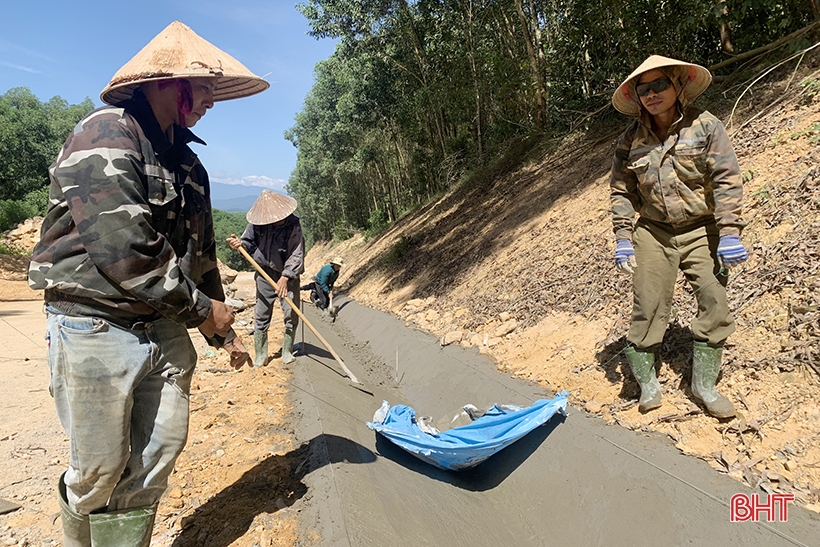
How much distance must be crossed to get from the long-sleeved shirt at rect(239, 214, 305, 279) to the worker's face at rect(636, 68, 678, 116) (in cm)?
395

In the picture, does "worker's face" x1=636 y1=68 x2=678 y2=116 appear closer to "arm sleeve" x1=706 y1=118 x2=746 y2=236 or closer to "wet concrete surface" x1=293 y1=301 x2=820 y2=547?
"arm sleeve" x1=706 y1=118 x2=746 y2=236

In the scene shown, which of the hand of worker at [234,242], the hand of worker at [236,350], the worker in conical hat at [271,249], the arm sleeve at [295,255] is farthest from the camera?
the worker in conical hat at [271,249]

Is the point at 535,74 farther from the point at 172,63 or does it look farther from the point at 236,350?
the point at 236,350

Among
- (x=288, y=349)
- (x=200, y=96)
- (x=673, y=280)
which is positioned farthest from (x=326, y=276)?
(x=200, y=96)

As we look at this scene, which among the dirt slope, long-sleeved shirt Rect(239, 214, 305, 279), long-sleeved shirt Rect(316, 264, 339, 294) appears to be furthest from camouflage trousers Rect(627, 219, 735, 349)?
long-sleeved shirt Rect(316, 264, 339, 294)

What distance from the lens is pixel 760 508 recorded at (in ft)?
6.95

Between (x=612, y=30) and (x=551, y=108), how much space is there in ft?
10.5

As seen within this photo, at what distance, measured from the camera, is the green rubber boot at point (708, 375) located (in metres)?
2.68

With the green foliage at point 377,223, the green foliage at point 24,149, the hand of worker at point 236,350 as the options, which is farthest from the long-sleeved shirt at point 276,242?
the green foliage at point 24,149

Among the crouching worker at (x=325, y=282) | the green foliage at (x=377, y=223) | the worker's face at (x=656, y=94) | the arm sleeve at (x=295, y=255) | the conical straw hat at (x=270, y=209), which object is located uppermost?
the worker's face at (x=656, y=94)

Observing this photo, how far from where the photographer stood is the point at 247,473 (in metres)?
3.02

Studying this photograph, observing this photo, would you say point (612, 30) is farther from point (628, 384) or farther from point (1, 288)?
point (1, 288)

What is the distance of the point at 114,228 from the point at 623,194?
2853 millimetres

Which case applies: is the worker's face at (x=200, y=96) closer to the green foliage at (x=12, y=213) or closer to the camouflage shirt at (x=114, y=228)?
the camouflage shirt at (x=114, y=228)
